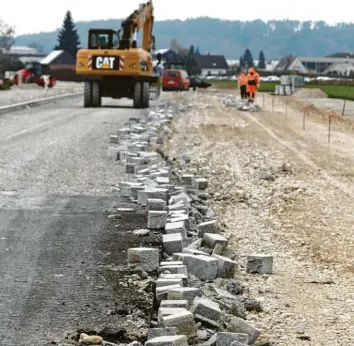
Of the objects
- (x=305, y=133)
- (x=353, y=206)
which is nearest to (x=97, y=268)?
(x=353, y=206)

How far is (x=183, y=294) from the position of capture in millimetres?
6297

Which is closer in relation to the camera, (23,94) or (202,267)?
(202,267)

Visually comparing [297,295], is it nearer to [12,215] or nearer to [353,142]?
[12,215]

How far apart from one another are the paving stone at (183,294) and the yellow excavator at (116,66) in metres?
26.9

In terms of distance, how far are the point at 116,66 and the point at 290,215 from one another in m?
22.3

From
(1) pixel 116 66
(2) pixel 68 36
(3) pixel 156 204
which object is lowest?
(3) pixel 156 204

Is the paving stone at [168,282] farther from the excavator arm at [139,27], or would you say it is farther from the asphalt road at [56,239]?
the excavator arm at [139,27]

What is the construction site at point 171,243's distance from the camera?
6027mm

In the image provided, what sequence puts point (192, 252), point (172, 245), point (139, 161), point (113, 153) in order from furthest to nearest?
1. point (113, 153)
2. point (139, 161)
3. point (172, 245)
4. point (192, 252)

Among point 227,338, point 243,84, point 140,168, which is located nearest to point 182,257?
point 227,338

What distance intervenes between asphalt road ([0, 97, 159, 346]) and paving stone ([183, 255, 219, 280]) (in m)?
0.65

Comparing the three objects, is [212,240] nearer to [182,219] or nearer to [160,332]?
[182,219]

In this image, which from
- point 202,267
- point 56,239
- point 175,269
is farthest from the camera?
point 56,239

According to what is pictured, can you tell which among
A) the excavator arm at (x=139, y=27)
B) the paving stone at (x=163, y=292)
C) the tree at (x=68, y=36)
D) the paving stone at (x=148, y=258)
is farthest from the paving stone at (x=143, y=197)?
the tree at (x=68, y=36)
